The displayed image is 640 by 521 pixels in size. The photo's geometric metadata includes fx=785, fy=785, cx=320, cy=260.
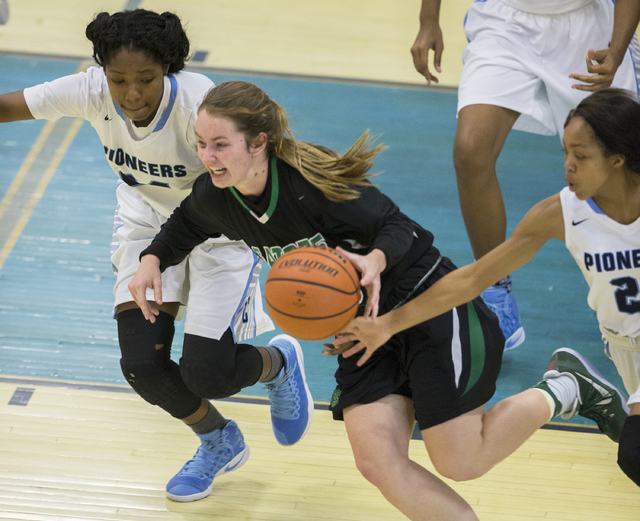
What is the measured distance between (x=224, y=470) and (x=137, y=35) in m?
1.67

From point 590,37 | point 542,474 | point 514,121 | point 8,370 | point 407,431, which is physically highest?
point 590,37

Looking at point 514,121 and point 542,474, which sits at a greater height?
point 514,121

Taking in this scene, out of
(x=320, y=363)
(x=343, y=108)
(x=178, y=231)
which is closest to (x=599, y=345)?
(x=320, y=363)

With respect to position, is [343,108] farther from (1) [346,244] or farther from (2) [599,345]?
(1) [346,244]

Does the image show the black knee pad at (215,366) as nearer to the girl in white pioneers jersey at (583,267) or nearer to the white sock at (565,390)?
the girl in white pioneers jersey at (583,267)

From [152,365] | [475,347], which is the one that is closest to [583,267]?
[475,347]

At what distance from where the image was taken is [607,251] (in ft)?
7.98

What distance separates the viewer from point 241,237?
9.21 ft

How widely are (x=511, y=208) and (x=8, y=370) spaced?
3045 millimetres

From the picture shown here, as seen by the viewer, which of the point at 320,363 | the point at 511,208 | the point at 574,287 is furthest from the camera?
the point at 511,208

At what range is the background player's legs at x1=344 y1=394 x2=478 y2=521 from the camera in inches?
98.4

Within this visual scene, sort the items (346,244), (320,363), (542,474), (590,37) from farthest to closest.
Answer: (320,363) → (590,37) → (542,474) → (346,244)

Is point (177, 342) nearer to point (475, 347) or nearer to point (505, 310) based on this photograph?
point (505, 310)

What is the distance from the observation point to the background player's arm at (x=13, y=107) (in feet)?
9.84
